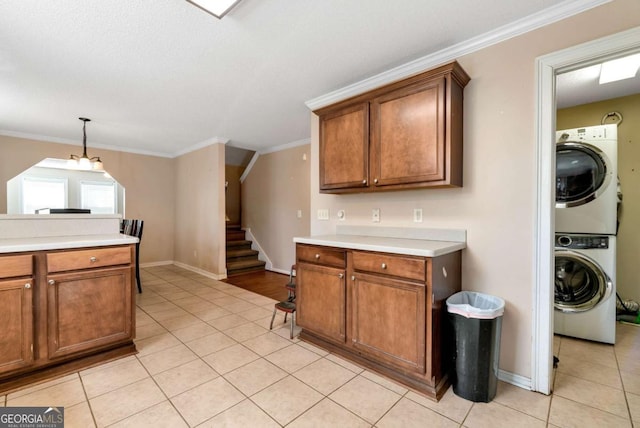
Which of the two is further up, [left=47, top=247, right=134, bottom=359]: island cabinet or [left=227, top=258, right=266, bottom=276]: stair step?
[left=47, top=247, right=134, bottom=359]: island cabinet

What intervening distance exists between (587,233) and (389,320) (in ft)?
6.84

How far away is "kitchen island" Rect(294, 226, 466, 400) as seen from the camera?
1760 mm

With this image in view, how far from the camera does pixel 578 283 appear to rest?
265 cm

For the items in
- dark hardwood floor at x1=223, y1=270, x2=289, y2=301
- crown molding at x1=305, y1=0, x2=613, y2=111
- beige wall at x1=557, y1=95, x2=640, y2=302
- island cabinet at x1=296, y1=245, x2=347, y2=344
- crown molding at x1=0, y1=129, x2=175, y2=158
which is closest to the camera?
crown molding at x1=305, y1=0, x2=613, y2=111

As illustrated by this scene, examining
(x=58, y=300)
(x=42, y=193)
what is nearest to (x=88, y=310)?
(x=58, y=300)

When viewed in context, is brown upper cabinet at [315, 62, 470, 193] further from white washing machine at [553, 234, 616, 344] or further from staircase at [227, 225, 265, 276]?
staircase at [227, 225, 265, 276]

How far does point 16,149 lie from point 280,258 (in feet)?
14.6

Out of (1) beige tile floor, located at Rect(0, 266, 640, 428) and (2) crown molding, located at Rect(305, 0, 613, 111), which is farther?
(2) crown molding, located at Rect(305, 0, 613, 111)

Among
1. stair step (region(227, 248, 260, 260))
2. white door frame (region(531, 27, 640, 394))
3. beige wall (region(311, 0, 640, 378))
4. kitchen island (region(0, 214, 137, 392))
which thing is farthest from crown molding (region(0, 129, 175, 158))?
white door frame (region(531, 27, 640, 394))

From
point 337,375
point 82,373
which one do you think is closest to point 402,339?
point 337,375

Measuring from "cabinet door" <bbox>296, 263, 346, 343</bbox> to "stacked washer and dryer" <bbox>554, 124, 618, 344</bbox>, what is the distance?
6.68ft

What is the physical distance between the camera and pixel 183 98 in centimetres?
312

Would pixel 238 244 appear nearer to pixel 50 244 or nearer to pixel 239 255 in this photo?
pixel 239 255

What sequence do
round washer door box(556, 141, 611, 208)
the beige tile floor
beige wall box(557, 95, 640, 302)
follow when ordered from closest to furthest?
the beige tile floor < round washer door box(556, 141, 611, 208) < beige wall box(557, 95, 640, 302)
